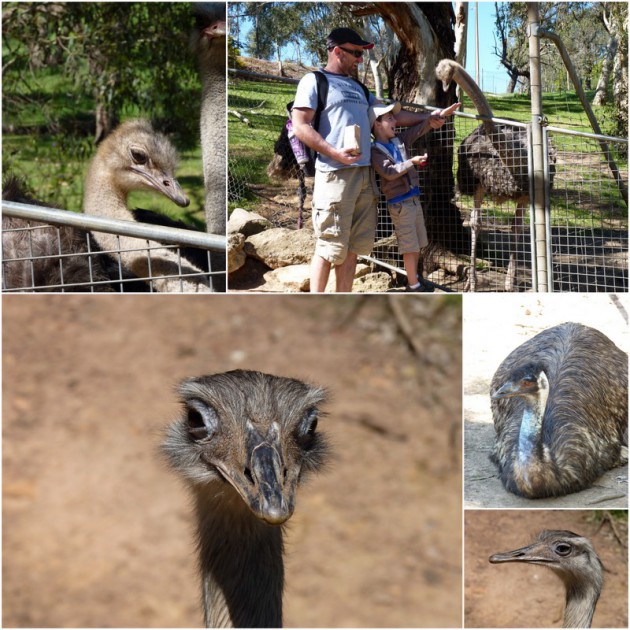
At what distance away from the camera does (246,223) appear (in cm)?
413

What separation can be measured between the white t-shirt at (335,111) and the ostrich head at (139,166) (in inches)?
29.5

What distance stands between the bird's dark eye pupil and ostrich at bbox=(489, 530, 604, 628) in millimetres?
2265

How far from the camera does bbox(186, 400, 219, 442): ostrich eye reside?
6.41 ft

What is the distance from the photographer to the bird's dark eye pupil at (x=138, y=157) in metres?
3.91

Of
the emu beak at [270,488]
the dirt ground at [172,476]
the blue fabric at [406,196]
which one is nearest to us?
the emu beak at [270,488]

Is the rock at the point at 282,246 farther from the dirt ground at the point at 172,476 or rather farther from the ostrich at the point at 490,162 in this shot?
the dirt ground at the point at 172,476

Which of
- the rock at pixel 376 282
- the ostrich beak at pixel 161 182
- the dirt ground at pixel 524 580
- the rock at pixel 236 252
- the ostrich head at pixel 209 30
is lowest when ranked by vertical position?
the dirt ground at pixel 524 580

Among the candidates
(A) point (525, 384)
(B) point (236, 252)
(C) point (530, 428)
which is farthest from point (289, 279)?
(C) point (530, 428)

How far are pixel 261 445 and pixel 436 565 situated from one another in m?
3.31

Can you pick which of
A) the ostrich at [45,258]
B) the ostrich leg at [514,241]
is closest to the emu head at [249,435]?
the ostrich at [45,258]

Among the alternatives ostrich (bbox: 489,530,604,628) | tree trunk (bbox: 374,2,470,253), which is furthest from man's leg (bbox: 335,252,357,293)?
ostrich (bbox: 489,530,604,628)

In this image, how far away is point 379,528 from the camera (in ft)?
16.2

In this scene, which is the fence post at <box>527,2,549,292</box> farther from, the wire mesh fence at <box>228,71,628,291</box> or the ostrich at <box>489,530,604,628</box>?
the ostrich at <box>489,530,604,628</box>

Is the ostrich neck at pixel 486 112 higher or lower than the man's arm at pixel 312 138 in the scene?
higher
